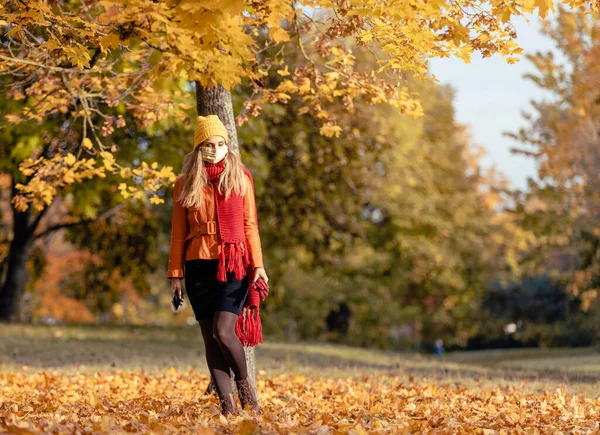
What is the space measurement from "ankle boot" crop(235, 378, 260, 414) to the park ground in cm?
12

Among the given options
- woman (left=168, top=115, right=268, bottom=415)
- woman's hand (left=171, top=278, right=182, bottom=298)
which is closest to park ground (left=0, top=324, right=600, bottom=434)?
woman (left=168, top=115, right=268, bottom=415)

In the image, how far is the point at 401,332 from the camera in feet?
149

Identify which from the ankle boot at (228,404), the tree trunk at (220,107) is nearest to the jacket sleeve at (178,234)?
the ankle boot at (228,404)

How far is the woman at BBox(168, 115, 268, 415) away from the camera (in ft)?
17.1

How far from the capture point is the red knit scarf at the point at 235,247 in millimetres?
5188

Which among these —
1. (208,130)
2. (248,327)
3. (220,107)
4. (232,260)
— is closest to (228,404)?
(248,327)

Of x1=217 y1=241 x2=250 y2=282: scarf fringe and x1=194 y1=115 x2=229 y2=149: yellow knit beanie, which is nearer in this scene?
x1=217 y1=241 x2=250 y2=282: scarf fringe

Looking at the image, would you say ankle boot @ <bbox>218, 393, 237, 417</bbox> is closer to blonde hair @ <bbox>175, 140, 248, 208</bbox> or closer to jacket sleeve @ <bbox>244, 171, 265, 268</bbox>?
jacket sleeve @ <bbox>244, 171, 265, 268</bbox>

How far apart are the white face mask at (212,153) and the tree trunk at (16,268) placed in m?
12.0

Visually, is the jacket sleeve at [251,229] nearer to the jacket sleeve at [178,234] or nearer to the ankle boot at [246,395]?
the jacket sleeve at [178,234]

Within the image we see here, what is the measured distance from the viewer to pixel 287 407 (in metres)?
6.14

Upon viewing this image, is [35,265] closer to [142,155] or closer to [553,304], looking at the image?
[142,155]

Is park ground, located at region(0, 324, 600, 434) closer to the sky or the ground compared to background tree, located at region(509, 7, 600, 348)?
closer to the ground

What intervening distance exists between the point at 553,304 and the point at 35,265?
18249 millimetres
